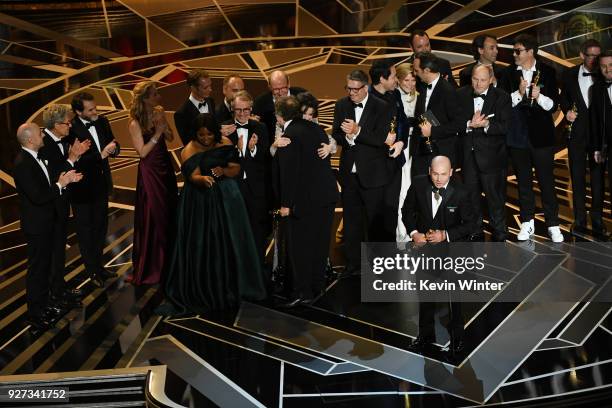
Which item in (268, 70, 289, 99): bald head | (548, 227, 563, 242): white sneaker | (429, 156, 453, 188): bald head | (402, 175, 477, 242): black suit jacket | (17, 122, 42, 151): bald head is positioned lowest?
(548, 227, 563, 242): white sneaker

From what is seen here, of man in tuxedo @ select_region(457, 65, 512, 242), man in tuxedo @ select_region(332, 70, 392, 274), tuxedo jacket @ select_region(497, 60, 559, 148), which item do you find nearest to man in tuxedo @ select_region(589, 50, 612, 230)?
tuxedo jacket @ select_region(497, 60, 559, 148)

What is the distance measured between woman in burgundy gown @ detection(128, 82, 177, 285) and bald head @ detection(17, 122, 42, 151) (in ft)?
3.32

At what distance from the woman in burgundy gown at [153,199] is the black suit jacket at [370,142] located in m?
1.35

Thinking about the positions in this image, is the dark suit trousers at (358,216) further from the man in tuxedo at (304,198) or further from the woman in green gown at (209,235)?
the woman in green gown at (209,235)

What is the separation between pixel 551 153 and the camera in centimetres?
717

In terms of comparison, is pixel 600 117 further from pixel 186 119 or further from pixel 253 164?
pixel 186 119

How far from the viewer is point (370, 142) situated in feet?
21.5

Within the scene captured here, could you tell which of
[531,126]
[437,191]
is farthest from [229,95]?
[531,126]

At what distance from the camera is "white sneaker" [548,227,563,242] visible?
7.12 m

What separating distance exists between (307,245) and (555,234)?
2161 millimetres

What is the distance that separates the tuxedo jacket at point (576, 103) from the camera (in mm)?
7242

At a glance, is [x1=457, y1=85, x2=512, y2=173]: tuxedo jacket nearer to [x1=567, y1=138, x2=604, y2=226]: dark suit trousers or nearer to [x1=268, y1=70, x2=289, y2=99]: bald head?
[x1=567, y1=138, x2=604, y2=226]: dark suit trousers

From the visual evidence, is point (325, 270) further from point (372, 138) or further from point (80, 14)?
point (80, 14)

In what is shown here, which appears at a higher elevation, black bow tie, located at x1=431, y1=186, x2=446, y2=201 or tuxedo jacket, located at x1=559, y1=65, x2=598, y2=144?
tuxedo jacket, located at x1=559, y1=65, x2=598, y2=144
